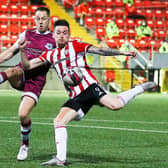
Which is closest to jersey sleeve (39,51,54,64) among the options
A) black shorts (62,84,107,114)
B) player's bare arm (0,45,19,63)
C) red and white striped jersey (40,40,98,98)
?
red and white striped jersey (40,40,98,98)

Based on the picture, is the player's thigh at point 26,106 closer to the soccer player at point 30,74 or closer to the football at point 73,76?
the soccer player at point 30,74

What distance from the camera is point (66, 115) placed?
8.28 m

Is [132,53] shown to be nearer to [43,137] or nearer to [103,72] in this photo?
[43,137]

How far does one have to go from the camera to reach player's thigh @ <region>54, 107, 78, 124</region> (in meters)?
8.25

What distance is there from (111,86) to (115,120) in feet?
54.0

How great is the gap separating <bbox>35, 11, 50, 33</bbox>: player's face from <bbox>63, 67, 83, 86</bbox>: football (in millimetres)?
1074

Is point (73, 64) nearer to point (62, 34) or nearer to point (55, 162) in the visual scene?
point (62, 34)

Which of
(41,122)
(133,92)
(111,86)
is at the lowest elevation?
(111,86)

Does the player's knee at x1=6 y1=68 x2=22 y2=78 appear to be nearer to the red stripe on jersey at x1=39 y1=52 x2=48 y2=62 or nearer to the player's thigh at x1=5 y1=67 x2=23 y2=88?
the player's thigh at x1=5 y1=67 x2=23 y2=88

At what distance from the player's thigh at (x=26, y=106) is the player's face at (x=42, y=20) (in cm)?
100

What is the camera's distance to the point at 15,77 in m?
9.34

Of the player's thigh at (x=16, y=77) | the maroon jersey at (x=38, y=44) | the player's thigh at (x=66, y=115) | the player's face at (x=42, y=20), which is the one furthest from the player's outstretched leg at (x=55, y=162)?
the player's face at (x=42, y=20)

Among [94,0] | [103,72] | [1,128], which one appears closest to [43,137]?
[1,128]

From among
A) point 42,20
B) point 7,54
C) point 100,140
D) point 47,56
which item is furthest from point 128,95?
point 100,140
